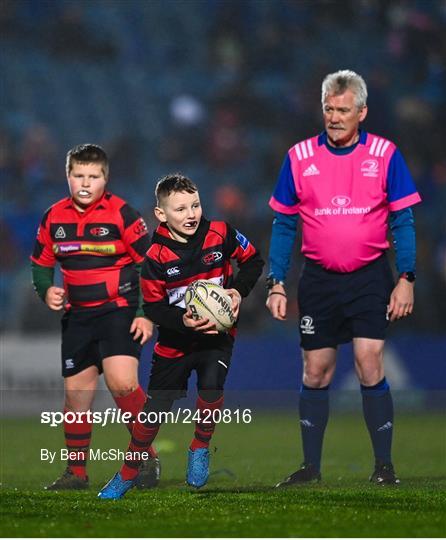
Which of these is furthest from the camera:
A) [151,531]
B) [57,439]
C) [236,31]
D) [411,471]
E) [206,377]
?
[236,31]

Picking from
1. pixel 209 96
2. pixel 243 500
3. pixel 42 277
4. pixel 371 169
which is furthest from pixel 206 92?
pixel 243 500

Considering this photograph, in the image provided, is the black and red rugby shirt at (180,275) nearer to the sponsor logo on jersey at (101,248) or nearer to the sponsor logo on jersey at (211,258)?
the sponsor logo on jersey at (211,258)

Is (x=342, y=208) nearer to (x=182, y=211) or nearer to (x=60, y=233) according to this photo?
(x=182, y=211)

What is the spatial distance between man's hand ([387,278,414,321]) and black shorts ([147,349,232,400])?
3.60 ft

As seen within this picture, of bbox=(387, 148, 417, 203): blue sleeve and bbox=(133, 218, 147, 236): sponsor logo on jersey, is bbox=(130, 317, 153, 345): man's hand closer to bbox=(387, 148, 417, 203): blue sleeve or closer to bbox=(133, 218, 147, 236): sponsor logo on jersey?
bbox=(133, 218, 147, 236): sponsor logo on jersey

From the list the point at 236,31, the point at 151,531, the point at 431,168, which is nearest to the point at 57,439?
the point at 151,531

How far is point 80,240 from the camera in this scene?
24.1ft

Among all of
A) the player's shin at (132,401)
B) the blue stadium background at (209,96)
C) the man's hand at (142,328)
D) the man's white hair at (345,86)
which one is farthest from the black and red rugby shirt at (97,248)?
the blue stadium background at (209,96)

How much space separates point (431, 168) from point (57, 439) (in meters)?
7.95

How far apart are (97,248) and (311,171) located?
52.9 inches

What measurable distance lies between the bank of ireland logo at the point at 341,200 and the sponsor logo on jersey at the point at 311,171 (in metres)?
0.19

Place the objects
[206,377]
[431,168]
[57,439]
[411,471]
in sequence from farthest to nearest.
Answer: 1. [431,168]
2. [57,439]
3. [411,471]
4. [206,377]

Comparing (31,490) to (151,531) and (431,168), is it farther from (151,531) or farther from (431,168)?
(431,168)

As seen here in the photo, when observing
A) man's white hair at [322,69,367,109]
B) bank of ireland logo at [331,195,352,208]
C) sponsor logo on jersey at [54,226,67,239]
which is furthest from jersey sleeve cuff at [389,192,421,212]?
sponsor logo on jersey at [54,226,67,239]
